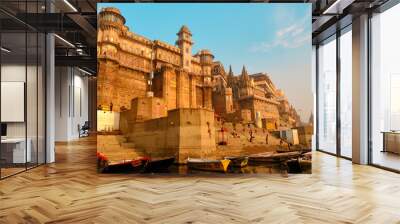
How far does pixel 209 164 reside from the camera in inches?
251

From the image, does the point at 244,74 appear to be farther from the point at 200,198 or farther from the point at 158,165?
the point at 200,198

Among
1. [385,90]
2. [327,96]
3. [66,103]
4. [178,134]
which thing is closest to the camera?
[178,134]

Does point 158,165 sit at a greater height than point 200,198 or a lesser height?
greater

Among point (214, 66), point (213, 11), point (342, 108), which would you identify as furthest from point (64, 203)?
point (342, 108)

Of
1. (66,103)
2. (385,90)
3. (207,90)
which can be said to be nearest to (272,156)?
(207,90)

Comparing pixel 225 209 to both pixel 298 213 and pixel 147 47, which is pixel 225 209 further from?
pixel 147 47

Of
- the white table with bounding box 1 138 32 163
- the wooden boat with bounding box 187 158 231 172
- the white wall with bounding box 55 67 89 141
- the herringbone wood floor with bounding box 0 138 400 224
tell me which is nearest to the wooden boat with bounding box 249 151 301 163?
the herringbone wood floor with bounding box 0 138 400 224

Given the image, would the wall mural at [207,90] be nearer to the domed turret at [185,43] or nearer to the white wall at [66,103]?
the domed turret at [185,43]

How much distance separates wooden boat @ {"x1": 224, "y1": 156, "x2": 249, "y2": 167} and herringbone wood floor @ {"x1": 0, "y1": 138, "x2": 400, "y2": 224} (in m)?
0.23

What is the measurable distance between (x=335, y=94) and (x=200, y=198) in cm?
638

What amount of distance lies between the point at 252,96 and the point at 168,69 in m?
1.63

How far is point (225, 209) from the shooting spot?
4.19m

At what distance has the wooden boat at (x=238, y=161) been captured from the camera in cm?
634

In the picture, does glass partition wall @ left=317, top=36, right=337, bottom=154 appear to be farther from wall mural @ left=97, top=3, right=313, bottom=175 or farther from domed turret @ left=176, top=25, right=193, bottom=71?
domed turret @ left=176, top=25, right=193, bottom=71
